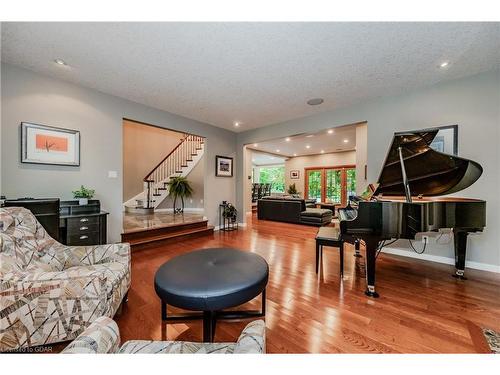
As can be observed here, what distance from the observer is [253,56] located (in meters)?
2.33

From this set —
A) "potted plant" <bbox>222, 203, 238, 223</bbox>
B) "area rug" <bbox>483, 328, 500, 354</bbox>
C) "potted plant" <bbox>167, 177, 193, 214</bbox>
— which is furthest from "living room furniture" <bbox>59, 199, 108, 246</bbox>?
"area rug" <bbox>483, 328, 500, 354</bbox>

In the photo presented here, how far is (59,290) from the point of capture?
1.31 metres

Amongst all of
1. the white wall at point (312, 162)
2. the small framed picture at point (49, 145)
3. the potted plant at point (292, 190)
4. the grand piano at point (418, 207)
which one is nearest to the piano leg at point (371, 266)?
the grand piano at point (418, 207)

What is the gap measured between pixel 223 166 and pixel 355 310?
14.1 ft

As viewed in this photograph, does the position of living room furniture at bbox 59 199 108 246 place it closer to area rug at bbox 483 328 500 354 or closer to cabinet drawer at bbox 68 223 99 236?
cabinet drawer at bbox 68 223 99 236

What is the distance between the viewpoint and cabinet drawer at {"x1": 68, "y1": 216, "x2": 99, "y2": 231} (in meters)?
2.58

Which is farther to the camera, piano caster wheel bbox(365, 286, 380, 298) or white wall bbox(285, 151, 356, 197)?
white wall bbox(285, 151, 356, 197)

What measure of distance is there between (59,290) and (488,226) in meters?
4.74

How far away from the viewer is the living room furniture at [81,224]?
2570mm

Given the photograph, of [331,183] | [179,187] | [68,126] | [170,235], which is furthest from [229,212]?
[331,183]

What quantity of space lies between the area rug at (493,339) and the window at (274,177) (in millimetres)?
10506

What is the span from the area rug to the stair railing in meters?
7.27

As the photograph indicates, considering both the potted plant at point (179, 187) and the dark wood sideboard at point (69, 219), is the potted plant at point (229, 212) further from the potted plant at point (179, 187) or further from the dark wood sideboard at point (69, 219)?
the dark wood sideboard at point (69, 219)

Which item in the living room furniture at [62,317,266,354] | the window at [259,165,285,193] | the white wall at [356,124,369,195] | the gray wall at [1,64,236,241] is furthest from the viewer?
the window at [259,165,285,193]
